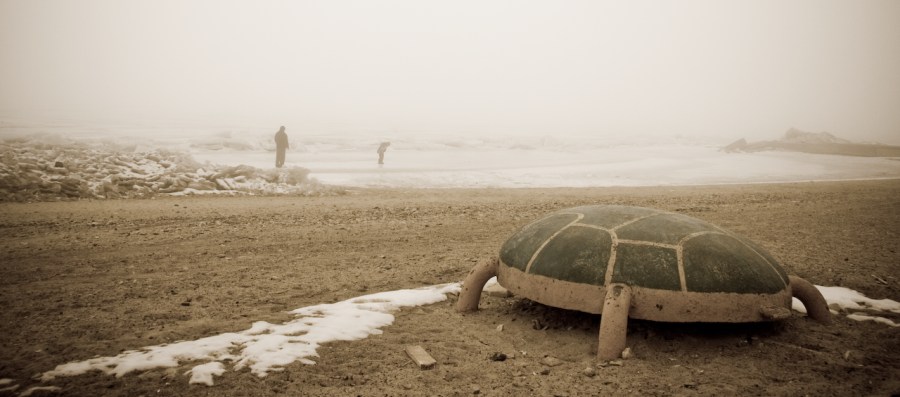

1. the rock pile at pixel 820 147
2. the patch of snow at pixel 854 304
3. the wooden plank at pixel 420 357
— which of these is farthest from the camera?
the rock pile at pixel 820 147

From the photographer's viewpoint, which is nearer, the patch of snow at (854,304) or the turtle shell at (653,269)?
the turtle shell at (653,269)

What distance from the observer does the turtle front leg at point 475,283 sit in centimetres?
539

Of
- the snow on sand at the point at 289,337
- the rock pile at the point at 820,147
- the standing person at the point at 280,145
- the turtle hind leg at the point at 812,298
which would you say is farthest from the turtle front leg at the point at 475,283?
the rock pile at the point at 820,147

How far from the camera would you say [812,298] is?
16.4 feet

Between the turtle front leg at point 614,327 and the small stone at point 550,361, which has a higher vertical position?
the turtle front leg at point 614,327

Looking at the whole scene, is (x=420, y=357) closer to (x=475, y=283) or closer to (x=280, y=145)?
(x=475, y=283)

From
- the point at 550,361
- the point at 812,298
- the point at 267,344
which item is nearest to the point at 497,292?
the point at 550,361

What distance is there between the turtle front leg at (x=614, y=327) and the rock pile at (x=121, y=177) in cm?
1124

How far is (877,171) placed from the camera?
82.8 ft

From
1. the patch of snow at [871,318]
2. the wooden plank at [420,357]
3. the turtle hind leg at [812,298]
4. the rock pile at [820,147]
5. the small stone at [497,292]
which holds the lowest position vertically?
the wooden plank at [420,357]

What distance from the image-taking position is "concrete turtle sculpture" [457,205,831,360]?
14.0 ft

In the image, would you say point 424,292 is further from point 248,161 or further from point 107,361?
point 248,161

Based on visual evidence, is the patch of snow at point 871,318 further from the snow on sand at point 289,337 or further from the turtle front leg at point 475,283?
the turtle front leg at point 475,283

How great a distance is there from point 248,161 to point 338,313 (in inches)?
872
